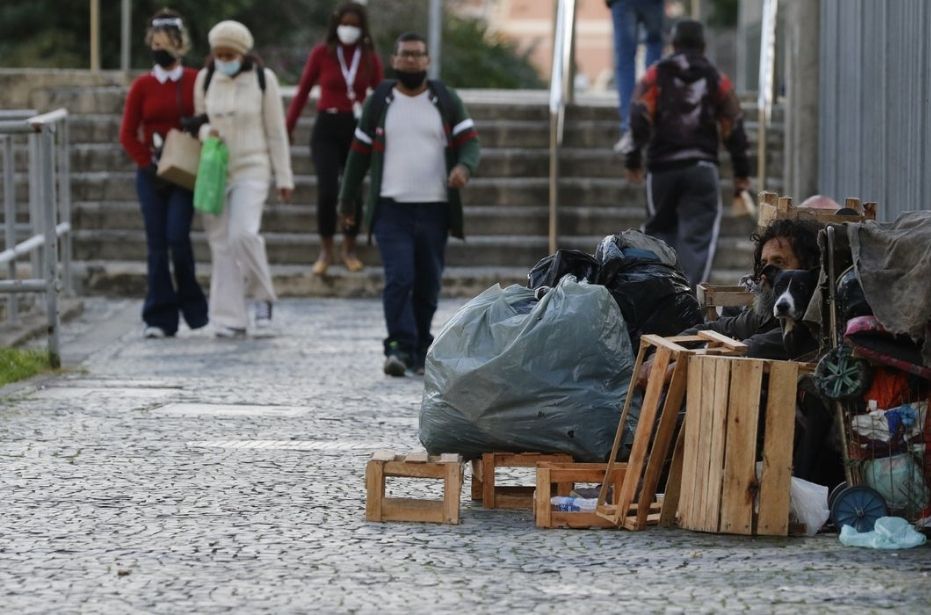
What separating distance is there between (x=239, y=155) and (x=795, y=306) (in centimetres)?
634

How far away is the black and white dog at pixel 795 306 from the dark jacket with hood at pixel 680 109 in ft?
16.5

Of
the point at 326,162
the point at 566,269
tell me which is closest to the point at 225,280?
the point at 326,162

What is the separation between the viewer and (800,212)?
7.16 m

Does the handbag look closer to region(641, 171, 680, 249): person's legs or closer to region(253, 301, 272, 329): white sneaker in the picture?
region(253, 301, 272, 329): white sneaker

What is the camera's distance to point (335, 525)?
6.35 meters

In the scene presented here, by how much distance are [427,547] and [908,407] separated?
4.98 ft

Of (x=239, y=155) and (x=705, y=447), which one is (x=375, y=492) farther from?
(x=239, y=155)

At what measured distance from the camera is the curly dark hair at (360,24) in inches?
577

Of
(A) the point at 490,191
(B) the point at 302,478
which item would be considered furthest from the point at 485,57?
(B) the point at 302,478

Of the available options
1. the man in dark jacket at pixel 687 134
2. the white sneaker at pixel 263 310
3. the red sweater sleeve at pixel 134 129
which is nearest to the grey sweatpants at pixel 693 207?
the man in dark jacket at pixel 687 134

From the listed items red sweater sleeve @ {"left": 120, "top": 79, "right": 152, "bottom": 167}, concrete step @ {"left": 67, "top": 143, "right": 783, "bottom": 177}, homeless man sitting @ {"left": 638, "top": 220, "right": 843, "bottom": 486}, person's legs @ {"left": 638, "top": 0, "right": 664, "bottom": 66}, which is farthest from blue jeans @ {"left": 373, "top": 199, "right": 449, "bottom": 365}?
concrete step @ {"left": 67, "top": 143, "right": 783, "bottom": 177}

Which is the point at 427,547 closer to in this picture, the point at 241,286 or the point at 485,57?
the point at 241,286

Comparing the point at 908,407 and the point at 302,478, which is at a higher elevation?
the point at 908,407

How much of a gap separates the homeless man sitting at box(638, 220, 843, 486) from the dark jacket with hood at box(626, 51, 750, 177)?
4.45m
